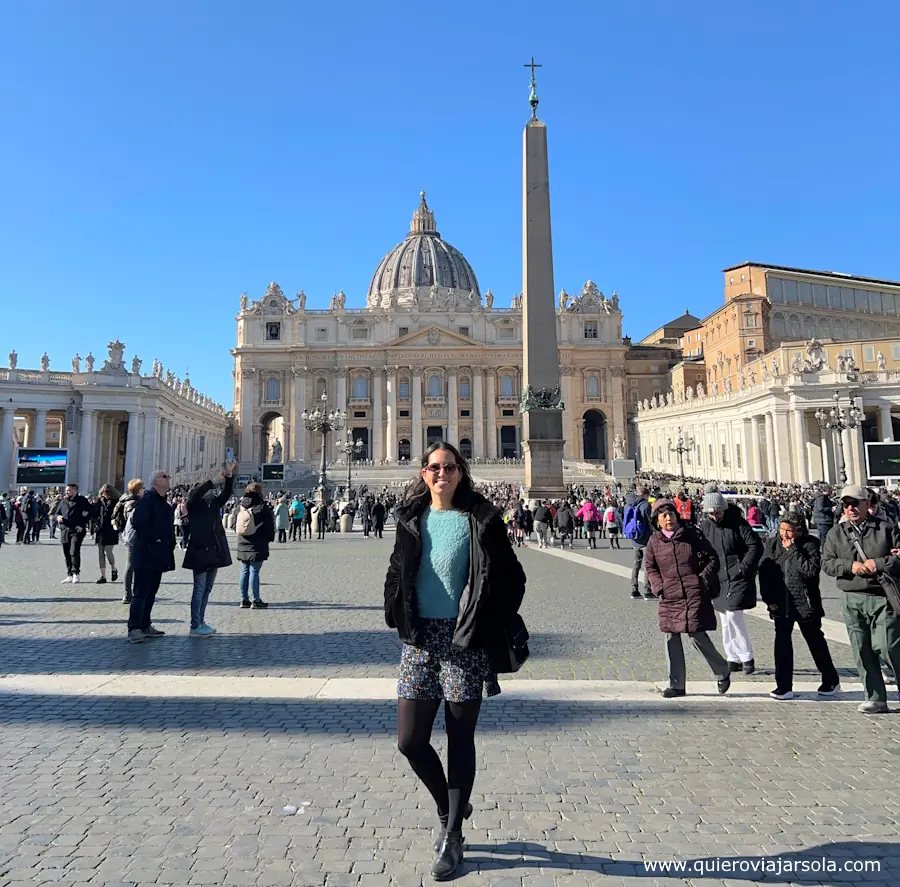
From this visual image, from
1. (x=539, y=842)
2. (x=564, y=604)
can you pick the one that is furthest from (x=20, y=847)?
(x=564, y=604)

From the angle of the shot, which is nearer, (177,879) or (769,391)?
(177,879)

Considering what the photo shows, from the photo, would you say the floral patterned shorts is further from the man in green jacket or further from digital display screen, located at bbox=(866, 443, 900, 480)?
digital display screen, located at bbox=(866, 443, 900, 480)

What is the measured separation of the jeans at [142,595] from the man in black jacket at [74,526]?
3.88 m

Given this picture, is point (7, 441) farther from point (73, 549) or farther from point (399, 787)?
point (399, 787)

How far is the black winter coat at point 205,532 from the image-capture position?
6.99 m

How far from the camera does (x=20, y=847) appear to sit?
9.18 ft

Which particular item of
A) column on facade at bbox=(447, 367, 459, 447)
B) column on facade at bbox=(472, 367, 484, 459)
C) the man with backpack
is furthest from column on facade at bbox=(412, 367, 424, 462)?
the man with backpack

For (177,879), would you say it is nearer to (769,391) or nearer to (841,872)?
(841,872)

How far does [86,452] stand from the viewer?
41219mm

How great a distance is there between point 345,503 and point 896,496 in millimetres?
19770

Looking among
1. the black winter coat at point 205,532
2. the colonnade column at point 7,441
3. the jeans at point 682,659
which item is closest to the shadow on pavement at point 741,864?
the jeans at point 682,659

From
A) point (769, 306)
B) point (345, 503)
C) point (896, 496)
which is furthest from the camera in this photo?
point (769, 306)

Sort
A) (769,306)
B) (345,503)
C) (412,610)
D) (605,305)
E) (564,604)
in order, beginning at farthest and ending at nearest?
(605,305) → (769,306) → (345,503) → (564,604) → (412,610)

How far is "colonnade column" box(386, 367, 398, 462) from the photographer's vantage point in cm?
6531
